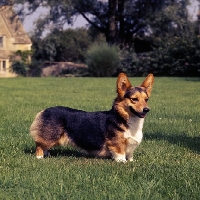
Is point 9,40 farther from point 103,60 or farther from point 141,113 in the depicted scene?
point 141,113

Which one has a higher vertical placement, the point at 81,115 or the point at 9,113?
the point at 81,115

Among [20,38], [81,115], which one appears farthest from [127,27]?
[81,115]

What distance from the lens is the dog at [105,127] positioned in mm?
5945

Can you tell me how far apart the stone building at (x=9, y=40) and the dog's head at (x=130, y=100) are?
46.5 meters

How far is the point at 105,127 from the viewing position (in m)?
6.14

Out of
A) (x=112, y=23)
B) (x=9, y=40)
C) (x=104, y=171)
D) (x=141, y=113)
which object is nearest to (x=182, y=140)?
(x=141, y=113)

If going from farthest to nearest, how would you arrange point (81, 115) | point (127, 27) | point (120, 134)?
point (127, 27) → point (81, 115) → point (120, 134)

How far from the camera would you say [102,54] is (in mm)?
38000

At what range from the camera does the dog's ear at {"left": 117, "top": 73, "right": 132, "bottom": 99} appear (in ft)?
19.6

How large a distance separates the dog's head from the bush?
32102mm

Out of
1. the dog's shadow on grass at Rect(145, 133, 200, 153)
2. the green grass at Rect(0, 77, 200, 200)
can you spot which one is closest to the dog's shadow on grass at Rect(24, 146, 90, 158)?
the green grass at Rect(0, 77, 200, 200)

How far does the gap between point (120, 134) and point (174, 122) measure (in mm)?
4055

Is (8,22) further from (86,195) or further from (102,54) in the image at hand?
(86,195)

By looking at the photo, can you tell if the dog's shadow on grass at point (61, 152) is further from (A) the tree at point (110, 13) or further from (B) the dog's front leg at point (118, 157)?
(A) the tree at point (110, 13)
